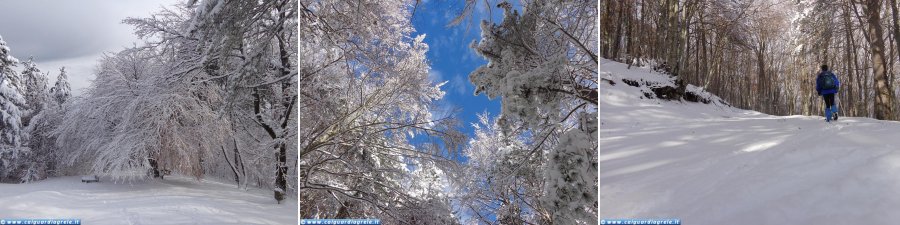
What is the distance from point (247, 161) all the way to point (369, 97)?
0.59 metres

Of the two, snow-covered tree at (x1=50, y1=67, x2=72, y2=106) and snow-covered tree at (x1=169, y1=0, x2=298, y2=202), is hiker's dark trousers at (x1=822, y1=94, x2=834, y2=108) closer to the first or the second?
snow-covered tree at (x1=169, y1=0, x2=298, y2=202)

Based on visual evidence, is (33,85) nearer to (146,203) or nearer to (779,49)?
(146,203)

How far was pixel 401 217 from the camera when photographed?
2727 millimetres

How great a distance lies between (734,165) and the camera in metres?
2.83

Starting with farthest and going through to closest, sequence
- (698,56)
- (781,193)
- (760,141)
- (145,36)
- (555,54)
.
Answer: (698,56), (760,141), (145,36), (781,193), (555,54)

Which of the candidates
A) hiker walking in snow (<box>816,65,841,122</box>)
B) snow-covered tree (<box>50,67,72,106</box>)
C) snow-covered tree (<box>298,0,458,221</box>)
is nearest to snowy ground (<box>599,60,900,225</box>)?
hiker walking in snow (<box>816,65,841,122</box>)

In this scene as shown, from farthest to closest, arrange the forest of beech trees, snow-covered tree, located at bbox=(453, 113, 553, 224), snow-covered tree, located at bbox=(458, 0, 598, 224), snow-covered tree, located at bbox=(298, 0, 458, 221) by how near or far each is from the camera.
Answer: the forest of beech trees < snow-covered tree, located at bbox=(298, 0, 458, 221) < snow-covered tree, located at bbox=(453, 113, 553, 224) < snow-covered tree, located at bbox=(458, 0, 598, 224)

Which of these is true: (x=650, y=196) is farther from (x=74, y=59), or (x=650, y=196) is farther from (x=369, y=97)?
(x=74, y=59)

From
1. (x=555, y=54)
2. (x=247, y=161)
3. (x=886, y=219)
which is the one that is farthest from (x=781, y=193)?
(x=247, y=161)

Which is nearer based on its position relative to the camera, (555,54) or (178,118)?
(555,54)

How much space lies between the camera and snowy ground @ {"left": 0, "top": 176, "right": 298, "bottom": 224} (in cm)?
259

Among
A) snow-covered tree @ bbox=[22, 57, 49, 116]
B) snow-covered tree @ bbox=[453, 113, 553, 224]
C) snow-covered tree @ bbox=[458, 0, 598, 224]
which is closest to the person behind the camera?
snow-covered tree @ bbox=[458, 0, 598, 224]

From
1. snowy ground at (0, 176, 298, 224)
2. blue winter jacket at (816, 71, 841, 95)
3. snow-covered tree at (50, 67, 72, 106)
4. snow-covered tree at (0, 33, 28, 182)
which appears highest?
blue winter jacket at (816, 71, 841, 95)

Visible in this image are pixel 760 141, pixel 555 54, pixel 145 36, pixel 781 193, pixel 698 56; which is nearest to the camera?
pixel 555 54
